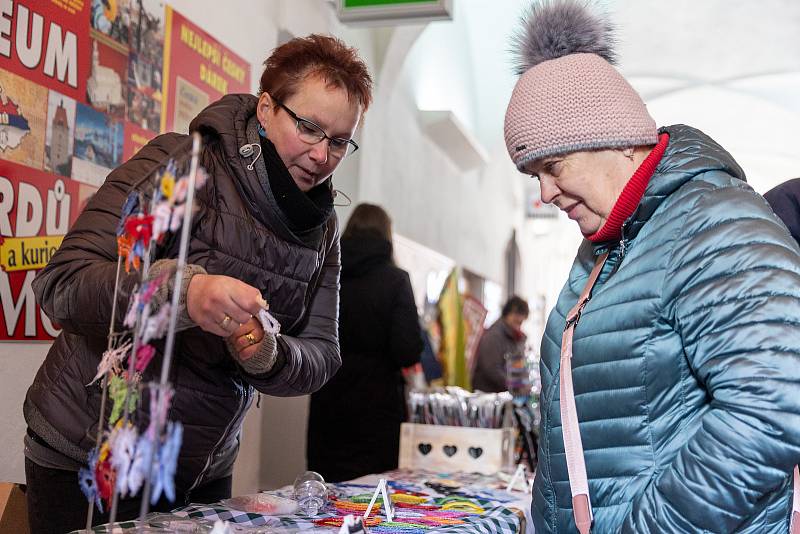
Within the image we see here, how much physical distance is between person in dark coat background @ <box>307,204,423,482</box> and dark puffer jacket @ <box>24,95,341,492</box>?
161cm

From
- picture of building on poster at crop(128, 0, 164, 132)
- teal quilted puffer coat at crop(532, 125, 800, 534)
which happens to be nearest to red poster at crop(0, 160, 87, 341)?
picture of building on poster at crop(128, 0, 164, 132)

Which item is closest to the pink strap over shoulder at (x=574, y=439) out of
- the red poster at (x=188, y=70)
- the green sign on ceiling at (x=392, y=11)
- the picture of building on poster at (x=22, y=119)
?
the picture of building on poster at (x=22, y=119)

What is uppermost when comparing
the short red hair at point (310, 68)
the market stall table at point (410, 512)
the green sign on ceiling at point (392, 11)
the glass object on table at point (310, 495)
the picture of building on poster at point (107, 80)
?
the green sign on ceiling at point (392, 11)

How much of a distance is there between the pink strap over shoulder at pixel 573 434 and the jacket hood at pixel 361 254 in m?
2.01

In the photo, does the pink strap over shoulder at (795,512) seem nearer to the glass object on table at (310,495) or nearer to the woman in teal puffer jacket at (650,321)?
the woman in teal puffer jacket at (650,321)

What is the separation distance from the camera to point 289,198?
153cm

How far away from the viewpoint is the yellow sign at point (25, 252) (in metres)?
2.26

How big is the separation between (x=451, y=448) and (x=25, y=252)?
4.80 feet

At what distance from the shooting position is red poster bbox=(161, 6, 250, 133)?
315 cm

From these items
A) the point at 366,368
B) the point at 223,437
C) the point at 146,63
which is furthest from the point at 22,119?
the point at 366,368

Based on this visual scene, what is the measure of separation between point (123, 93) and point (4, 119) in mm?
646

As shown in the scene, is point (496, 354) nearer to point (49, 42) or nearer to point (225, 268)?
point (49, 42)

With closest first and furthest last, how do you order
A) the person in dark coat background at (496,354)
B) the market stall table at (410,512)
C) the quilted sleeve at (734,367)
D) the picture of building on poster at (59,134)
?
the quilted sleeve at (734,367) < the market stall table at (410,512) < the picture of building on poster at (59,134) < the person in dark coat background at (496,354)

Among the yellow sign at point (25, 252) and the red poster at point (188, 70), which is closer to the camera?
the yellow sign at point (25, 252)
